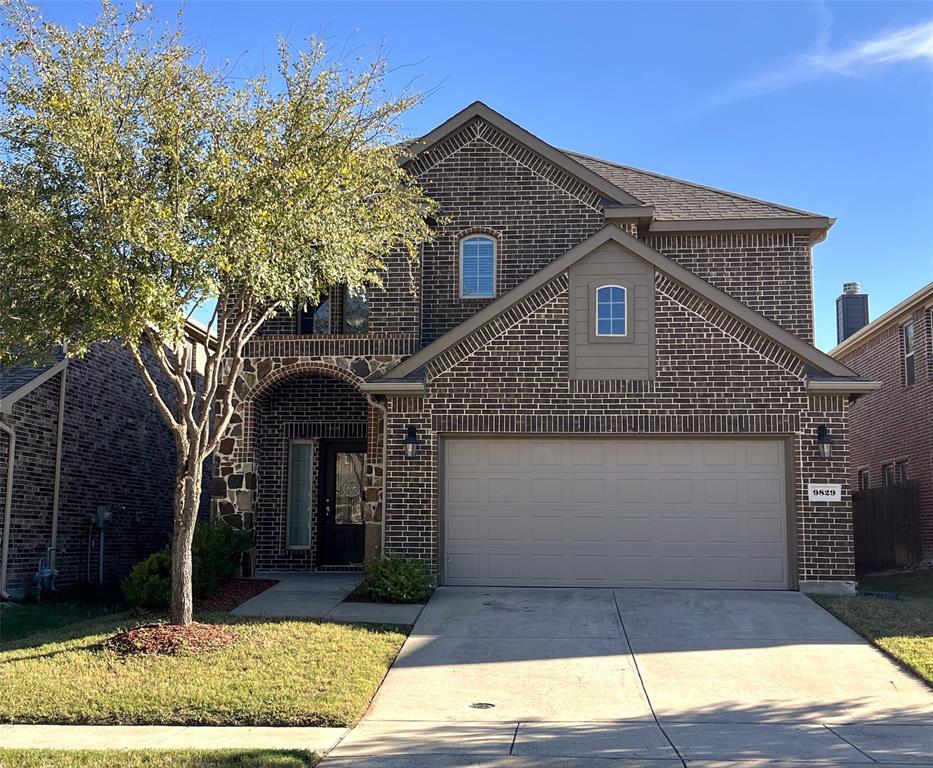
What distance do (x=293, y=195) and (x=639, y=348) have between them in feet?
20.3

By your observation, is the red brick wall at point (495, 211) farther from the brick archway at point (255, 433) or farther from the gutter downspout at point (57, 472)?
the gutter downspout at point (57, 472)

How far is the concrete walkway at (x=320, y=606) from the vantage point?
511 inches

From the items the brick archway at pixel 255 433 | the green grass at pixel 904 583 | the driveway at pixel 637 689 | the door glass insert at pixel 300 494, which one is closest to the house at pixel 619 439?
the driveway at pixel 637 689

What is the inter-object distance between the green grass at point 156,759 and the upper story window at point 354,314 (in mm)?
10452

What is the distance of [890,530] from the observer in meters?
20.6

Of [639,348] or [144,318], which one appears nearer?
[144,318]

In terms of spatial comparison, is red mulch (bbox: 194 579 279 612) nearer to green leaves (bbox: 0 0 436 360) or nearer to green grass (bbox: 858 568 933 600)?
green leaves (bbox: 0 0 436 360)

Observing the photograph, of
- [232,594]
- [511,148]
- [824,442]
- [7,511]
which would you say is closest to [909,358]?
[824,442]

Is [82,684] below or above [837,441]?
below

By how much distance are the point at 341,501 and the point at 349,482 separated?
384 mm

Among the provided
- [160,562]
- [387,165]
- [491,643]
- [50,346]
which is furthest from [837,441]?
[50,346]

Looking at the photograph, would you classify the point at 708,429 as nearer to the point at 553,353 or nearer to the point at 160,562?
the point at 553,353

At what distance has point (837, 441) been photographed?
14727 millimetres

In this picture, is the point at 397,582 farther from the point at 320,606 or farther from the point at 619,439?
A: the point at 619,439
